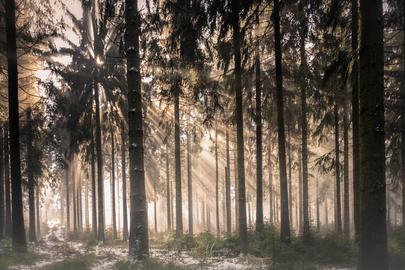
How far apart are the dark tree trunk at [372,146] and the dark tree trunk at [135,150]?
5211mm

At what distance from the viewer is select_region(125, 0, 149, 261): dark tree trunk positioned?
9211mm

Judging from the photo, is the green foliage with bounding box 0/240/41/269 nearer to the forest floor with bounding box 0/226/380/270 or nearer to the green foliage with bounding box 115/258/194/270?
the forest floor with bounding box 0/226/380/270

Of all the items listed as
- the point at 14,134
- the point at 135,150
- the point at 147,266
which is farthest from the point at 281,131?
the point at 14,134

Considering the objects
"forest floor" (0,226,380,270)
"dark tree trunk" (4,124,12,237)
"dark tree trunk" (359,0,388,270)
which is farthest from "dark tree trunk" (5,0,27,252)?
"dark tree trunk" (359,0,388,270)

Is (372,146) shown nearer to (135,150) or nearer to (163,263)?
(135,150)

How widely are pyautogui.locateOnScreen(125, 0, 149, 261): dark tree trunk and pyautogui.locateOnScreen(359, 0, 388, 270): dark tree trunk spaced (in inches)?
205

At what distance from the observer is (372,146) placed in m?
6.14

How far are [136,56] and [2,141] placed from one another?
12.8m

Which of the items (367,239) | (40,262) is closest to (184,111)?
(40,262)

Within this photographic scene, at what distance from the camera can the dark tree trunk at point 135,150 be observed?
9.21 m

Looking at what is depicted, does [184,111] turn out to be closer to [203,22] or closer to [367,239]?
[203,22]

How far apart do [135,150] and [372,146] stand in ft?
18.1

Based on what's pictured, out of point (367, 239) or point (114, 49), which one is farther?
point (114, 49)

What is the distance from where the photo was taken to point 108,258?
39.7 ft
